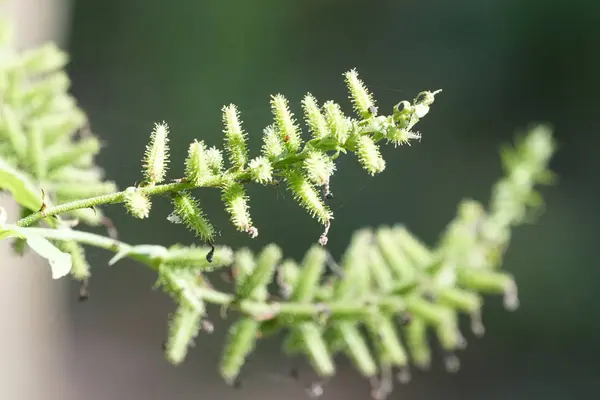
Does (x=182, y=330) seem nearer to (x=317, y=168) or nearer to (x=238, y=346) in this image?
(x=238, y=346)

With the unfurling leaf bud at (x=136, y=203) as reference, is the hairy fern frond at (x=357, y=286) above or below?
above

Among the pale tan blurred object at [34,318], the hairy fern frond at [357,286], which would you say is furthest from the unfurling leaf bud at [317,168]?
the pale tan blurred object at [34,318]

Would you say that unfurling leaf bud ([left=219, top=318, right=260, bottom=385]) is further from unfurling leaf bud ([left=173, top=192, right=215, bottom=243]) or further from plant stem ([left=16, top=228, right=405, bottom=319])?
unfurling leaf bud ([left=173, top=192, right=215, bottom=243])

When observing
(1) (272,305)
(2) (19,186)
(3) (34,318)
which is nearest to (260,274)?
(1) (272,305)

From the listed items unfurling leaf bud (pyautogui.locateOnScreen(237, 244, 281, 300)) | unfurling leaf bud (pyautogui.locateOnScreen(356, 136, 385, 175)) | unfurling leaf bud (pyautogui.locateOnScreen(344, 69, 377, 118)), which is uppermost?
unfurling leaf bud (pyautogui.locateOnScreen(237, 244, 281, 300))

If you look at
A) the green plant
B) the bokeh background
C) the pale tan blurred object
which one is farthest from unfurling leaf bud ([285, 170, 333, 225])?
the bokeh background

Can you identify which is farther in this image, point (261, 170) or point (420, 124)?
point (420, 124)

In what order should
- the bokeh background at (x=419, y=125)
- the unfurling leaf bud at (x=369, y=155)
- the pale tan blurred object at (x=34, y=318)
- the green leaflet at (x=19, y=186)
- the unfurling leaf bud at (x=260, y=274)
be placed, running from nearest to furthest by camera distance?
the unfurling leaf bud at (x=369, y=155), the green leaflet at (x=19, y=186), the unfurling leaf bud at (x=260, y=274), the pale tan blurred object at (x=34, y=318), the bokeh background at (x=419, y=125)

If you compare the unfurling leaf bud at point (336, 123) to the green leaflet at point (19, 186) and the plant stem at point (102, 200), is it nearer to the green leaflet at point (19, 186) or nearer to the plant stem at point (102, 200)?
the plant stem at point (102, 200)
